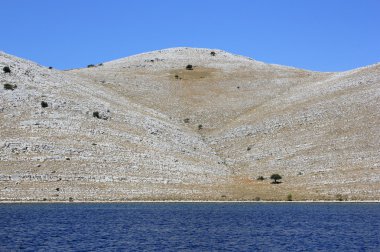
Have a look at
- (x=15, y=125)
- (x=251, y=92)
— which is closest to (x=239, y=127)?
(x=251, y=92)

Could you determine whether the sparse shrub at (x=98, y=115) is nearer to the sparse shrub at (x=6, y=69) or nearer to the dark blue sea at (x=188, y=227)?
the sparse shrub at (x=6, y=69)

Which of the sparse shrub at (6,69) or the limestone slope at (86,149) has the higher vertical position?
the sparse shrub at (6,69)

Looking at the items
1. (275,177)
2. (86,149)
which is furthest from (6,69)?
(275,177)

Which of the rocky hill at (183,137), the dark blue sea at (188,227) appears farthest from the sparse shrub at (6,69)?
the dark blue sea at (188,227)

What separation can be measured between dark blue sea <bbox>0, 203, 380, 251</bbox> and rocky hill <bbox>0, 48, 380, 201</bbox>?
355 inches

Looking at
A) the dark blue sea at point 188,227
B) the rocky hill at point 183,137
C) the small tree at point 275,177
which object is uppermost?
the rocky hill at point 183,137

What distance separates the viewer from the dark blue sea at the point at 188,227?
40.1 metres

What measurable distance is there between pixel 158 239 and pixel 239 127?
238 ft

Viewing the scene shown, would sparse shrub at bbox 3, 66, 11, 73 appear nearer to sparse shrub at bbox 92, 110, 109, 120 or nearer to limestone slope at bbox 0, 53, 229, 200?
limestone slope at bbox 0, 53, 229, 200

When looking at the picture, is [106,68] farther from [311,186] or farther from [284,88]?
[311,186]

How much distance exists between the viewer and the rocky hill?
80.1 m

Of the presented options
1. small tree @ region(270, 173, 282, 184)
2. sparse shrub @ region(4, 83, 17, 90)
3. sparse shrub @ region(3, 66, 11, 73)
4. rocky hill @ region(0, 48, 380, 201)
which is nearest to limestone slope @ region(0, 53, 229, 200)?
rocky hill @ region(0, 48, 380, 201)

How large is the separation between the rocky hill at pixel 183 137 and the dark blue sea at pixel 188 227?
9.02m

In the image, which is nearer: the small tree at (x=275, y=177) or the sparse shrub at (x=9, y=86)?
the small tree at (x=275, y=177)
